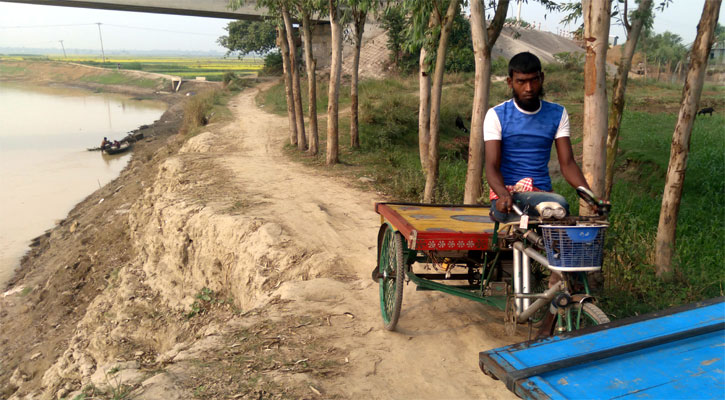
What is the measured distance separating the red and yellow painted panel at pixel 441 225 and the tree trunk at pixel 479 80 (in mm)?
2239

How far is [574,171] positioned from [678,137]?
2.64 meters

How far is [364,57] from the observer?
34906 mm

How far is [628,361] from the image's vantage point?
2297 mm

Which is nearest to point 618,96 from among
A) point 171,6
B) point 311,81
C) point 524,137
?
point 524,137

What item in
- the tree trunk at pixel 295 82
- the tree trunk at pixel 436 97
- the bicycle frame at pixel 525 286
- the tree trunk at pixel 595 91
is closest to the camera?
the bicycle frame at pixel 525 286

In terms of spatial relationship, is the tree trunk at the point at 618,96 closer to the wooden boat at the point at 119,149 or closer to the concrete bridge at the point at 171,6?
the concrete bridge at the point at 171,6

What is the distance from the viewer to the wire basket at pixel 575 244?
276 centimetres

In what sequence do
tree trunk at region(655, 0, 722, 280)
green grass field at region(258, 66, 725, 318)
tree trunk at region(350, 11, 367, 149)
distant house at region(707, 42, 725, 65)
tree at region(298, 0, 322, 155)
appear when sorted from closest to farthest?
tree trunk at region(655, 0, 722, 280) < green grass field at region(258, 66, 725, 318) < distant house at region(707, 42, 725, 65) < tree trunk at region(350, 11, 367, 149) < tree at region(298, 0, 322, 155)

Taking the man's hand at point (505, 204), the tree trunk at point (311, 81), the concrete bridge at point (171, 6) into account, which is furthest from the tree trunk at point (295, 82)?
the concrete bridge at point (171, 6)

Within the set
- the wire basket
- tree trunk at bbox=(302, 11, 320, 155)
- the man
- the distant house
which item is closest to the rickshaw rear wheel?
the man

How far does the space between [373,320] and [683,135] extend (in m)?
3.51

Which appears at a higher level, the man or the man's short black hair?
the man's short black hair

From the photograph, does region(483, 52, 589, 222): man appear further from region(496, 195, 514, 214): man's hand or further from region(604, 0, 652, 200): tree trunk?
region(604, 0, 652, 200): tree trunk

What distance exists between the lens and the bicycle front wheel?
2.85 metres
